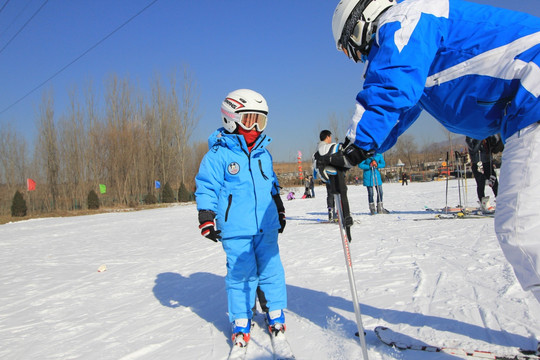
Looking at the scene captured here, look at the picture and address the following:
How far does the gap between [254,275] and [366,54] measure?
1772 mm

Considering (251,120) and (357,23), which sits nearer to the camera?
(357,23)

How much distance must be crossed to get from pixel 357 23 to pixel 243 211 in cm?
152

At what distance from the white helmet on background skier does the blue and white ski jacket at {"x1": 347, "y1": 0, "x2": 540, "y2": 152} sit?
13 cm

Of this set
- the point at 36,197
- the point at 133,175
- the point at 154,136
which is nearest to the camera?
the point at 36,197

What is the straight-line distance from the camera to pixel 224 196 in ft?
9.00

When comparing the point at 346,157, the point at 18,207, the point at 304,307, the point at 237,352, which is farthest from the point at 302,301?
the point at 18,207

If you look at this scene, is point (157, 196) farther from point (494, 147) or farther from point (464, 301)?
point (464, 301)

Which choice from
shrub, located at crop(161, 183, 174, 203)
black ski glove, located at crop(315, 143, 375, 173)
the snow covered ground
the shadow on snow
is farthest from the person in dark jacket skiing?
shrub, located at crop(161, 183, 174, 203)

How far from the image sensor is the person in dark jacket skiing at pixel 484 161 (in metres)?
6.56

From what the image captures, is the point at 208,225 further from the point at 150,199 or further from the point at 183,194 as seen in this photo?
the point at 150,199

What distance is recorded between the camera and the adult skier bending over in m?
1.39

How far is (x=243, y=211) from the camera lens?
8.79 feet

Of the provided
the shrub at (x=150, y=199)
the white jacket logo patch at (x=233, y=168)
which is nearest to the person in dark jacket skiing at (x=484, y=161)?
the white jacket logo patch at (x=233, y=168)

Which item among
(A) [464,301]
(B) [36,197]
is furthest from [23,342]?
(B) [36,197]
